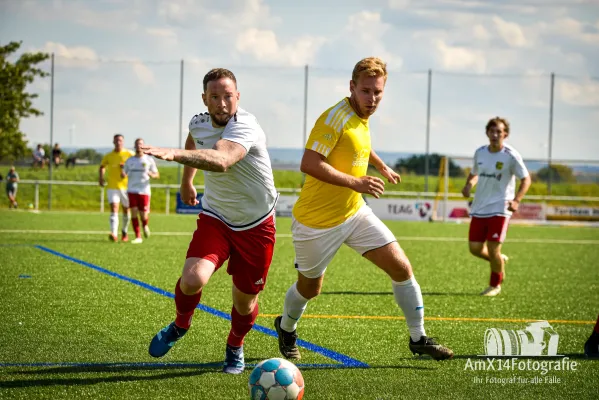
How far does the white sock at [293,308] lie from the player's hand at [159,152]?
2389 millimetres

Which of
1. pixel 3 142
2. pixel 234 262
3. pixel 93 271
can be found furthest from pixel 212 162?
pixel 3 142

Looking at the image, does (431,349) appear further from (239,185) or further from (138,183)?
(138,183)

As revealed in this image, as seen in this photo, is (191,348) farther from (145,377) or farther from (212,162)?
(212,162)

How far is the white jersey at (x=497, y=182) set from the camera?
11.0 metres

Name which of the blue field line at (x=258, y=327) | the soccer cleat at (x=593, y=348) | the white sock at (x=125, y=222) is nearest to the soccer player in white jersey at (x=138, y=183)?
the white sock at (x=125, y=222)

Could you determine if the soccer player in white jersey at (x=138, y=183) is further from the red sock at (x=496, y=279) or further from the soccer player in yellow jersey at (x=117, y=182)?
the red sock at (x=496, y=279)

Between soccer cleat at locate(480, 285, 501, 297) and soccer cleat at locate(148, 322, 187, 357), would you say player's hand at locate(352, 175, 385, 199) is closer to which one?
soccer cleat at locate(148, 322, 187, 357)

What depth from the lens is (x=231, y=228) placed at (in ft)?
19.2

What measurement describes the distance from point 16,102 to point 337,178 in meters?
33.5

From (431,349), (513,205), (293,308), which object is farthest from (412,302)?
(513,205)

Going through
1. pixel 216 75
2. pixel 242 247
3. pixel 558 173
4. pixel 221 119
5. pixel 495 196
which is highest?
pixel 216 75

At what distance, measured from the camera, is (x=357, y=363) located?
20.9ft

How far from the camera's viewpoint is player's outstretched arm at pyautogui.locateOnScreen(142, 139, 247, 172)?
4.35 m

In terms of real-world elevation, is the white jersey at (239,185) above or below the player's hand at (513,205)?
above
